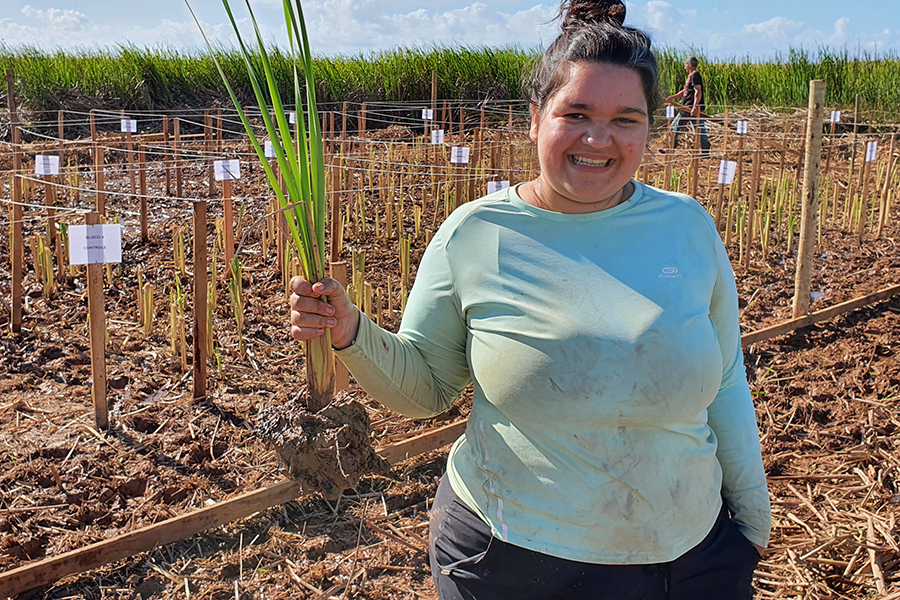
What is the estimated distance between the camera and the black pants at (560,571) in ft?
3.73

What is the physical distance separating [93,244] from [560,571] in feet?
7.51

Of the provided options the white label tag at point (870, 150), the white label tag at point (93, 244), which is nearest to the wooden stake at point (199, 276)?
the white label tag at point (93, 244)

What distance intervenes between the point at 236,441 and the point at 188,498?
36cm

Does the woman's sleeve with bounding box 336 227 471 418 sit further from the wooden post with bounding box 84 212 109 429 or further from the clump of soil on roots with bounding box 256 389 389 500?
the wooden post with bounding box 84 212 109 429

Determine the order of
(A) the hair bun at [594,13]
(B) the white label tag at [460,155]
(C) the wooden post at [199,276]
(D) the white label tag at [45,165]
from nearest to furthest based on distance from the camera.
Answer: (A) the hair bun at [594,13]
(C) the wooden post at [199,276]
(D) the white label tag at [45,165]
(B) the white label tag at [460,155]

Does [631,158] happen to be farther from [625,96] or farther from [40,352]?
[40,352]

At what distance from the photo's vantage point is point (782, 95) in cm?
1477

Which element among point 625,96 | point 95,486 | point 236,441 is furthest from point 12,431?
point 625,96

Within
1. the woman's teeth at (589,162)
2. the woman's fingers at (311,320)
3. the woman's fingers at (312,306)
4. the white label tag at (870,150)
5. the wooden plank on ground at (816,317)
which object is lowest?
the wooden plank on ground at (816,317)

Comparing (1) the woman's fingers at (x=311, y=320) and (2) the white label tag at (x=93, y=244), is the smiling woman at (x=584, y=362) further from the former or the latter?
(2) the white label tag at (x=93, y=244)

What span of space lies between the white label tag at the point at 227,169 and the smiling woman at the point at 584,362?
3304 mm

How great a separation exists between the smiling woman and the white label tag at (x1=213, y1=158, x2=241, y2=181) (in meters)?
3.30

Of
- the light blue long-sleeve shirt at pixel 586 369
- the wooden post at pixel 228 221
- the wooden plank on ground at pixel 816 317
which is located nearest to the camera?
the light blue long-sleeve shirt at pixel 586 369

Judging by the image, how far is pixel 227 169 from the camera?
4266 mm
